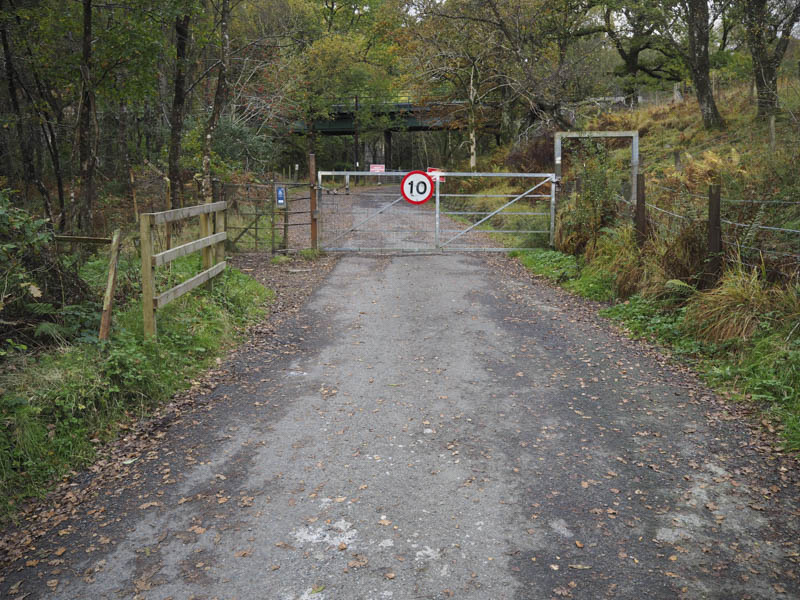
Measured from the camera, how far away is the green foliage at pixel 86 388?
15.8 ft

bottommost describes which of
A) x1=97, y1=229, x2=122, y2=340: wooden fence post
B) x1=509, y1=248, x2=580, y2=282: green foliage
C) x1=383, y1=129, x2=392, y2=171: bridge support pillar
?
x1=509, y1=248, x2=580, y2=282: green foliage

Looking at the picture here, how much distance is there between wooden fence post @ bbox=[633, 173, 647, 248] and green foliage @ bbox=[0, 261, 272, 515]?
677cm

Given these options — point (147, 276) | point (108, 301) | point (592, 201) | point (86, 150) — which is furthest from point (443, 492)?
point (86, 150)

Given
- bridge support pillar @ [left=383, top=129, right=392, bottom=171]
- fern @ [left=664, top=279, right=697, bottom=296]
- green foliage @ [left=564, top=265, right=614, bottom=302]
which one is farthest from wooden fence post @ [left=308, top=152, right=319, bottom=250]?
bridge support pillar @ [left=383, top=129, right=392, bottom=171]

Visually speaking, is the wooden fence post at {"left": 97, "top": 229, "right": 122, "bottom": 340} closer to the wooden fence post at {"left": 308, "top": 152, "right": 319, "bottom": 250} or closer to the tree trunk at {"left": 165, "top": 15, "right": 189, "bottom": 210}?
the wooden fence post at {"left": 308, "top": 152, "right": 319, "bottom": 250}

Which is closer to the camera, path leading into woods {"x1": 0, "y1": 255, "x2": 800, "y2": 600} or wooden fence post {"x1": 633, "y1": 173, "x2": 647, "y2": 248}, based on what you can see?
path leading into woods {"x1": 0, "y1": 255, "x2": 800, "y2": 600}

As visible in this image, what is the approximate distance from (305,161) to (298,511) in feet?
174

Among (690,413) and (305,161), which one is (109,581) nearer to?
(690,413)

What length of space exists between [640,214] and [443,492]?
763 centimetres

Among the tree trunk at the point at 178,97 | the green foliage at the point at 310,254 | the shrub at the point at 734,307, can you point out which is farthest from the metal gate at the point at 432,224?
the shrub at the point at 734,307

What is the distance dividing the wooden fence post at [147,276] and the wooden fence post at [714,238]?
669 centimetres

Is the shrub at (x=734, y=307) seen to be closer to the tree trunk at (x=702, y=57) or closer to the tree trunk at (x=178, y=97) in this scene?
the tree trunk at (x=178, y=97)

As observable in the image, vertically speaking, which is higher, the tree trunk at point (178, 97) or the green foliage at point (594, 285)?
the tree trunk at point (178, 97)

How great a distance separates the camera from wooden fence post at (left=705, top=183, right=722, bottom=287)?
8281mm
